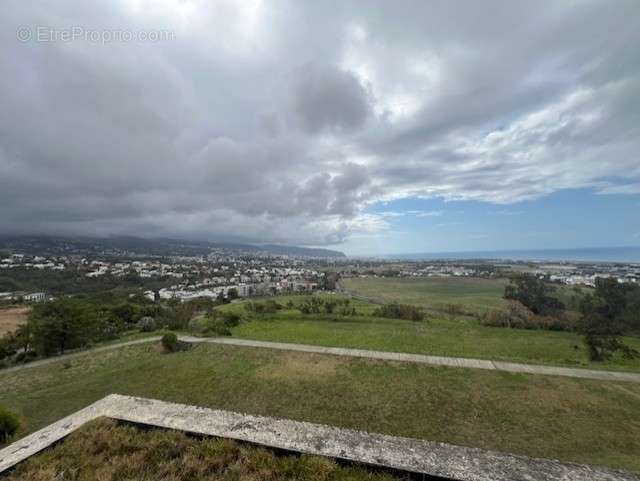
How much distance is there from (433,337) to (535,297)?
76.7 feet

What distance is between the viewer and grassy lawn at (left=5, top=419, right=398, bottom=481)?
2754 mm

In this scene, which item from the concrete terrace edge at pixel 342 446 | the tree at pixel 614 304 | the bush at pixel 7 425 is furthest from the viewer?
the tree at pixel 614 304

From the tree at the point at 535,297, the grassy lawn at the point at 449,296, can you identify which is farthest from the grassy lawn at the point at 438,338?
the tree at the point at 535,297

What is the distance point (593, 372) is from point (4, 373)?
28.0m

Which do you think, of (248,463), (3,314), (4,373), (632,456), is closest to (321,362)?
(632,456)

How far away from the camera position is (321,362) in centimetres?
1252

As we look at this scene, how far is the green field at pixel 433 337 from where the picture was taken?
14461 mm

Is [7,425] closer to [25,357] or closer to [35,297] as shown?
[25,357]

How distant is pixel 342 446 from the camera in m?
3.19

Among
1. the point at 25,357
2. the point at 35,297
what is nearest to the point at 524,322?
the point at 25,357

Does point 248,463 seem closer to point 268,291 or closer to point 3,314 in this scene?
point 3,314

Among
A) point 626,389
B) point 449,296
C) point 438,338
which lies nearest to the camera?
point 626,389

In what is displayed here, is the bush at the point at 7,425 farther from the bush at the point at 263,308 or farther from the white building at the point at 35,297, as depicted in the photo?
the white building at the point at 35,297

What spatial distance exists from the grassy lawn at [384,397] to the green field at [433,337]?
3012 millimetres
